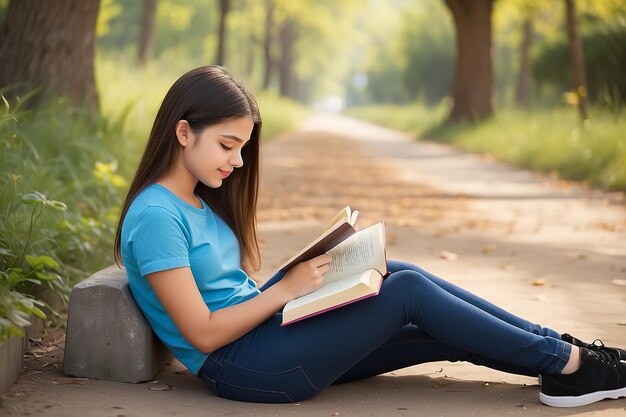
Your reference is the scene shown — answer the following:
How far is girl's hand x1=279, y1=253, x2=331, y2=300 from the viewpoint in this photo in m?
3.44

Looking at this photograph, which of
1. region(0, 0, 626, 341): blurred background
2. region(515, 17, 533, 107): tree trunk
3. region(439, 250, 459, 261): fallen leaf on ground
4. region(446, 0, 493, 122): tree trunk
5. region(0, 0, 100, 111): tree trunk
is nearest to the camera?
region(0, 0, 626, 341): blurred background

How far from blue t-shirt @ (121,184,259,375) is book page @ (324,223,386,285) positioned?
380mm

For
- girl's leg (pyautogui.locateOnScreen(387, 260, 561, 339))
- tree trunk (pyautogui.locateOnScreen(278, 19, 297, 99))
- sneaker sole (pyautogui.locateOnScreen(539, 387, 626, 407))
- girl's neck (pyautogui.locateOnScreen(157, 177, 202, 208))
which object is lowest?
sneaker sole (pyautogui.locateOnScreen(539, 387, 626, 407))

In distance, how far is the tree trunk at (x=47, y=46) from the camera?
8.22 metres

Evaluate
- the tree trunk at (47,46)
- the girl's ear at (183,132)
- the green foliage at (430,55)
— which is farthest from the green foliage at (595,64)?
the green foliage at (430,55)

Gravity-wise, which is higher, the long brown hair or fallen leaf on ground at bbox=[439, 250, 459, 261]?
the long brown hair

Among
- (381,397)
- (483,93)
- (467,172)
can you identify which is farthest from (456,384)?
(483,93)

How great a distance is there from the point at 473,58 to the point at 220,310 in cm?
2199

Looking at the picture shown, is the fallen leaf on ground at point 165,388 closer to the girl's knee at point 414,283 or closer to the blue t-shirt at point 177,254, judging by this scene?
the blue t-shirt at point 177,254

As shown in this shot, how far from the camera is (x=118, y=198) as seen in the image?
283 inches

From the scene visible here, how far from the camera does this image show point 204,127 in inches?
135

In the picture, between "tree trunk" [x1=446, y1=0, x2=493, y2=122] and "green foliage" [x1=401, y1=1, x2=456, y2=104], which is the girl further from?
"green foliage" [x1=401, y1=1, x2=456, y2=104]

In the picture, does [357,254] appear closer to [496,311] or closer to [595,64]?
[496,311]

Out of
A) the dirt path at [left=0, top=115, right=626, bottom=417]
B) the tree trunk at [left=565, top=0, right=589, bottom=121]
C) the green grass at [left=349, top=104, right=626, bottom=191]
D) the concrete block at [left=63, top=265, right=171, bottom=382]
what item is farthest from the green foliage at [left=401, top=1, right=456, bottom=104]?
the concrete block at [left=63, top=265, right=171, bottom=382]
